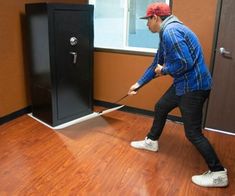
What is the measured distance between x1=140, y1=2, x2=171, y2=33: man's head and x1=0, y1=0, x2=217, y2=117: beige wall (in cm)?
89

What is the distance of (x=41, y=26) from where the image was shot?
8.43 feet

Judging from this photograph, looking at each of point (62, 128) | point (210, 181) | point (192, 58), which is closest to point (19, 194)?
point (62, 128)

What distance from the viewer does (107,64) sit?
3.31 m

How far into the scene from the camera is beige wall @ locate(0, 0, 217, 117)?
2.62m

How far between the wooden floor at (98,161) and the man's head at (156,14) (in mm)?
1127

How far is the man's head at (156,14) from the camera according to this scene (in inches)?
72.6

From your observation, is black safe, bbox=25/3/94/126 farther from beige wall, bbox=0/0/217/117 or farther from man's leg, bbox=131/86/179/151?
man's leg, bbox=131/86/179/151

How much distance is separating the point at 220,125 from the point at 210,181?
1061 millimetres

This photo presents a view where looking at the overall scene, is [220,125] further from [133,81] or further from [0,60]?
[0,60]

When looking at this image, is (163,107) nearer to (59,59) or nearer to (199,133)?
(199,133)

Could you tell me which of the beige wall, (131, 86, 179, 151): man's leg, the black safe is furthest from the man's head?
the black safe

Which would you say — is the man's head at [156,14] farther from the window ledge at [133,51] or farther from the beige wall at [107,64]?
the window ledge at [133,51]

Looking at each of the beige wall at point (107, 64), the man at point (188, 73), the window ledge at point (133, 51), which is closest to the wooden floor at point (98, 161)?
the man at point (188, 73)

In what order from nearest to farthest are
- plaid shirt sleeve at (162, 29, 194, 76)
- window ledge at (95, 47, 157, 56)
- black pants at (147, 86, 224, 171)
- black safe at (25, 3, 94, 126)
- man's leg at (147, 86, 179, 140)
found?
1. plaid shirt sleeve at (162, 29, 194, 76)
2. black pants at (147, 86, 224, 171)
3. man's leg at (147, 86, 179, 140)
4. black safe at (25, 3, 94, 126)
5. window ledge at (95, 47, 157, 56)
